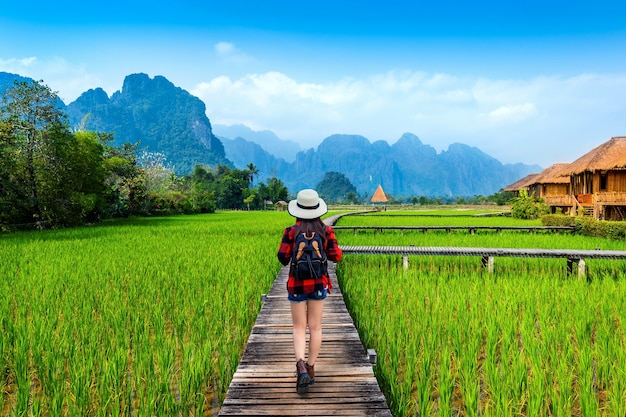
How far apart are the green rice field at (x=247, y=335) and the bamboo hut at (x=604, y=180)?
13094 mm

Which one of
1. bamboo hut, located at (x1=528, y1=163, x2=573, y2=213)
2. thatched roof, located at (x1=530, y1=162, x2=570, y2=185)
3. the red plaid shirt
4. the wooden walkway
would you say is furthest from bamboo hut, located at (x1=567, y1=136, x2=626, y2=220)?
the red plaid shirt

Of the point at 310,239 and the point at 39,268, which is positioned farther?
the point at 39,268

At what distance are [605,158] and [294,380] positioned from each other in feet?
74.2

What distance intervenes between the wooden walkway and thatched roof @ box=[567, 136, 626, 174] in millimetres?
19513

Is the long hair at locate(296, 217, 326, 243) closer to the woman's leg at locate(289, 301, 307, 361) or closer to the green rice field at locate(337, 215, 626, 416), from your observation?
the woman's leg at locate(289, 301, 307, 361)

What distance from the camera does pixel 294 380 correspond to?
2553 millimetres

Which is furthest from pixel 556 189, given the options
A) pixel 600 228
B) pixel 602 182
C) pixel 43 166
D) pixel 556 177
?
pixel 43 166

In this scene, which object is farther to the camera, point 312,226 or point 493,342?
point 493,342

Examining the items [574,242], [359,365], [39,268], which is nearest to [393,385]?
[359,365]

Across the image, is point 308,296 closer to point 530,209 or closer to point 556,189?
point 530,209

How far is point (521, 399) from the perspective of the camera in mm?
2594

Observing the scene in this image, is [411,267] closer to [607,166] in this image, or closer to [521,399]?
[521,399]

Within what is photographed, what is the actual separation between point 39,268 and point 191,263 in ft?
9.10

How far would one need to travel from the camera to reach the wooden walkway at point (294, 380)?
2.21m
